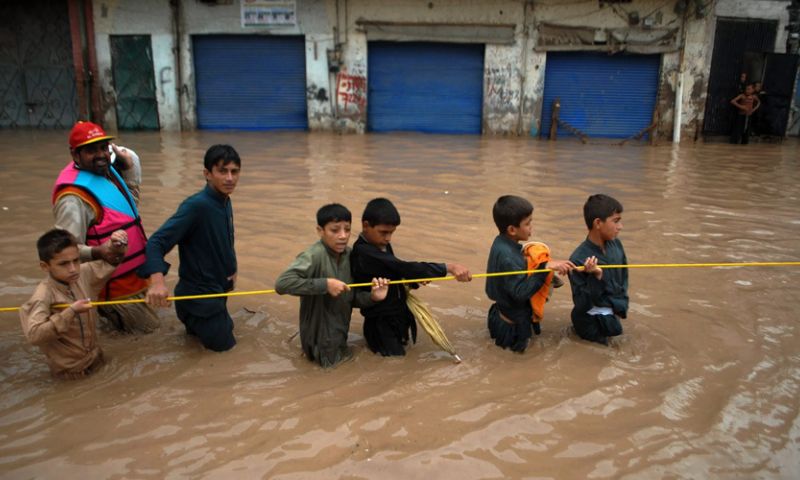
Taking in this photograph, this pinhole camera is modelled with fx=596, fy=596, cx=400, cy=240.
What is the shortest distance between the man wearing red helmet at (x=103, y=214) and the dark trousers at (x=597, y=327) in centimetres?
279

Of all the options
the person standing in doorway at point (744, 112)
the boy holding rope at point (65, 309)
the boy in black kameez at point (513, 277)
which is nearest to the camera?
the boy holding rope at point (65, 309)

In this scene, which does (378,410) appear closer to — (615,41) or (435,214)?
(435,214)

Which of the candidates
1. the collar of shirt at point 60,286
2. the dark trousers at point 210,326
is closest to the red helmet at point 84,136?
the collar of shirt at point 60,286

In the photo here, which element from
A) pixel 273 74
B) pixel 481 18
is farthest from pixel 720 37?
pixel 273 74

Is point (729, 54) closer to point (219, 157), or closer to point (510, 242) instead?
point (510, 242)

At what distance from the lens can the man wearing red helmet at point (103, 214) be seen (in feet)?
11.4

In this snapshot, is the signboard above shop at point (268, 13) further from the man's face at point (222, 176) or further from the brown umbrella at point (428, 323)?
the brown umbrella at point (428, 323)

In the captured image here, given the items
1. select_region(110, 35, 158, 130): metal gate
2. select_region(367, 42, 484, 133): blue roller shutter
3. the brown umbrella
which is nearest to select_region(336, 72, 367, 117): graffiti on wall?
select_region(367, 42, 484, 133): blue roller shutter

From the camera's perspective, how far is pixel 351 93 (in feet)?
55.8

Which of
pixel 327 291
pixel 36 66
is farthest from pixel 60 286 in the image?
pixel 36 66

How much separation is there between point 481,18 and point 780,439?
50.9ft

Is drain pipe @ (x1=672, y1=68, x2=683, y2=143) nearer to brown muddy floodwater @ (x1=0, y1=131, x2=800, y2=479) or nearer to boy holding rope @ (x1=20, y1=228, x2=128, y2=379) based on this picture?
brown muddy floodwater @ (x1=0, y1=131, x2=800, y2=479)

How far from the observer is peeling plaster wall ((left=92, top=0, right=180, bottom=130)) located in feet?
53.8

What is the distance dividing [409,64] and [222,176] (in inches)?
573
